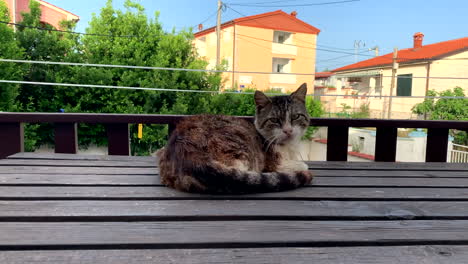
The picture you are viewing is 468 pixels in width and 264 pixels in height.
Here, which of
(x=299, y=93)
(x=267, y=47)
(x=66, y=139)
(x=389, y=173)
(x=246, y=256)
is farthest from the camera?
(x=267, y=47)

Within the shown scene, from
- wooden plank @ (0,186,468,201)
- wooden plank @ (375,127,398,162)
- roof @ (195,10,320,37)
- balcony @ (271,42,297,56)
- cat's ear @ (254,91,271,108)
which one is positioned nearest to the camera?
wooden plank @ (0,186,468,201)

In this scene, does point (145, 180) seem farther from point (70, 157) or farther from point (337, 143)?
point (337, 143)

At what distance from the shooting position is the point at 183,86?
28.2 ft

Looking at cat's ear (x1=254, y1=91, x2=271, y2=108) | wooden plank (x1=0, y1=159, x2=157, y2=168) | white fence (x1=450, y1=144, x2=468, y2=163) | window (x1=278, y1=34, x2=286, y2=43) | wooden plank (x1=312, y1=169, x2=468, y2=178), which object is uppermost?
window (x1=278, y1=34, x2=286, y2=43)

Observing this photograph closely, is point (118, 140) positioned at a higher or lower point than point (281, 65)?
lower

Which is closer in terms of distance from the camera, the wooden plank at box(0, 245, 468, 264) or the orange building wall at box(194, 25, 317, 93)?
the wooden plank at box(0, 245, 468, 264)

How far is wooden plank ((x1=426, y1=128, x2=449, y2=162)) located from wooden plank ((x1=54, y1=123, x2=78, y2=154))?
2800mm

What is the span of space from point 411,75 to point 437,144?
15.1 meters

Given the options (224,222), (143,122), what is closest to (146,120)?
(143,122)

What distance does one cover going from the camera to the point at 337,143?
246cm

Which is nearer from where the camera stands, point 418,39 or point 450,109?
point 450,109

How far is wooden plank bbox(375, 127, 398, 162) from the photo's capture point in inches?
96.0

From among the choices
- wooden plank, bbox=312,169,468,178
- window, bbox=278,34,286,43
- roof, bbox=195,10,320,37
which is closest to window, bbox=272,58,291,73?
window, bbox=278,34,286,43

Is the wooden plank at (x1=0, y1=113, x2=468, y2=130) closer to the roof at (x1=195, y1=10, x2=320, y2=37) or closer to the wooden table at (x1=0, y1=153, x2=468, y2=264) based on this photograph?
the wooden table at (x1=0, y1=153, x2=468, y2=264)
